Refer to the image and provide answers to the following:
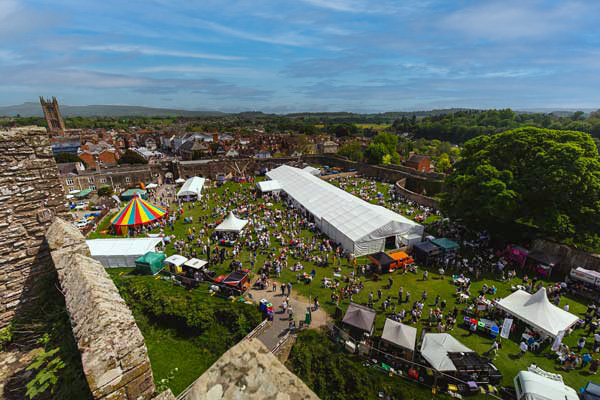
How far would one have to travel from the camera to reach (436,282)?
581 inches

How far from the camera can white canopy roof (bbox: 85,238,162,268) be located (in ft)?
54.0

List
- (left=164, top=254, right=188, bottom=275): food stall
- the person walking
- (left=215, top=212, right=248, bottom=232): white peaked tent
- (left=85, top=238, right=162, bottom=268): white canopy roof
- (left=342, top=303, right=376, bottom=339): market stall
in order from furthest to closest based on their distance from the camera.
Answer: (left=215, top=212, right=248, bottom=232): white peaked tent
(left=85, top=238, right=162, bottom=268): white canopy roof
(left=164, top=254, right=188, bottom=275): food stall
(left=342, top=303, right=376, bottom=339): market stall
the person walking

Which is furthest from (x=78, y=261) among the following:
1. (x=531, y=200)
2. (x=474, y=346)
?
(x=531, y=200)

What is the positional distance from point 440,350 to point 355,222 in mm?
9808

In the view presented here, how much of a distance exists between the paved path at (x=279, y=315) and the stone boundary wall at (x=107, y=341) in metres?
8.34

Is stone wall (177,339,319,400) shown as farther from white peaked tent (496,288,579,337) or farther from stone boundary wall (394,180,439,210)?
stone boundary wall (394,180,439,210)

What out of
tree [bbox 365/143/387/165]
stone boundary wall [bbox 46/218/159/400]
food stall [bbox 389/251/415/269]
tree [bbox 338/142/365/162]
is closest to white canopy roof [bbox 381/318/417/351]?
food stall [bbox 389/251/415/269]

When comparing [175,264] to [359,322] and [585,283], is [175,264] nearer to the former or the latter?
[359,322]

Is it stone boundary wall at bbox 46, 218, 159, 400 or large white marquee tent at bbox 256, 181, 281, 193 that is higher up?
stone boundary wall at bbox 46, 218, 159, 400

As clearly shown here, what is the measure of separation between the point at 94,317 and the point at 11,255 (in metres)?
2.76

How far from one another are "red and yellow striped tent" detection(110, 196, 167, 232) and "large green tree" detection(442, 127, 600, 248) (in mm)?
22432

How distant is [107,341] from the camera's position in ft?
9.18

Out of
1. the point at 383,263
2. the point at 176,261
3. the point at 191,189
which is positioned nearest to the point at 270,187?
the point at 191,189

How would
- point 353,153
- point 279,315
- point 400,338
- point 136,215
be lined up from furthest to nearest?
point 353,153, point 136,215, point 279,315, point 400,338
